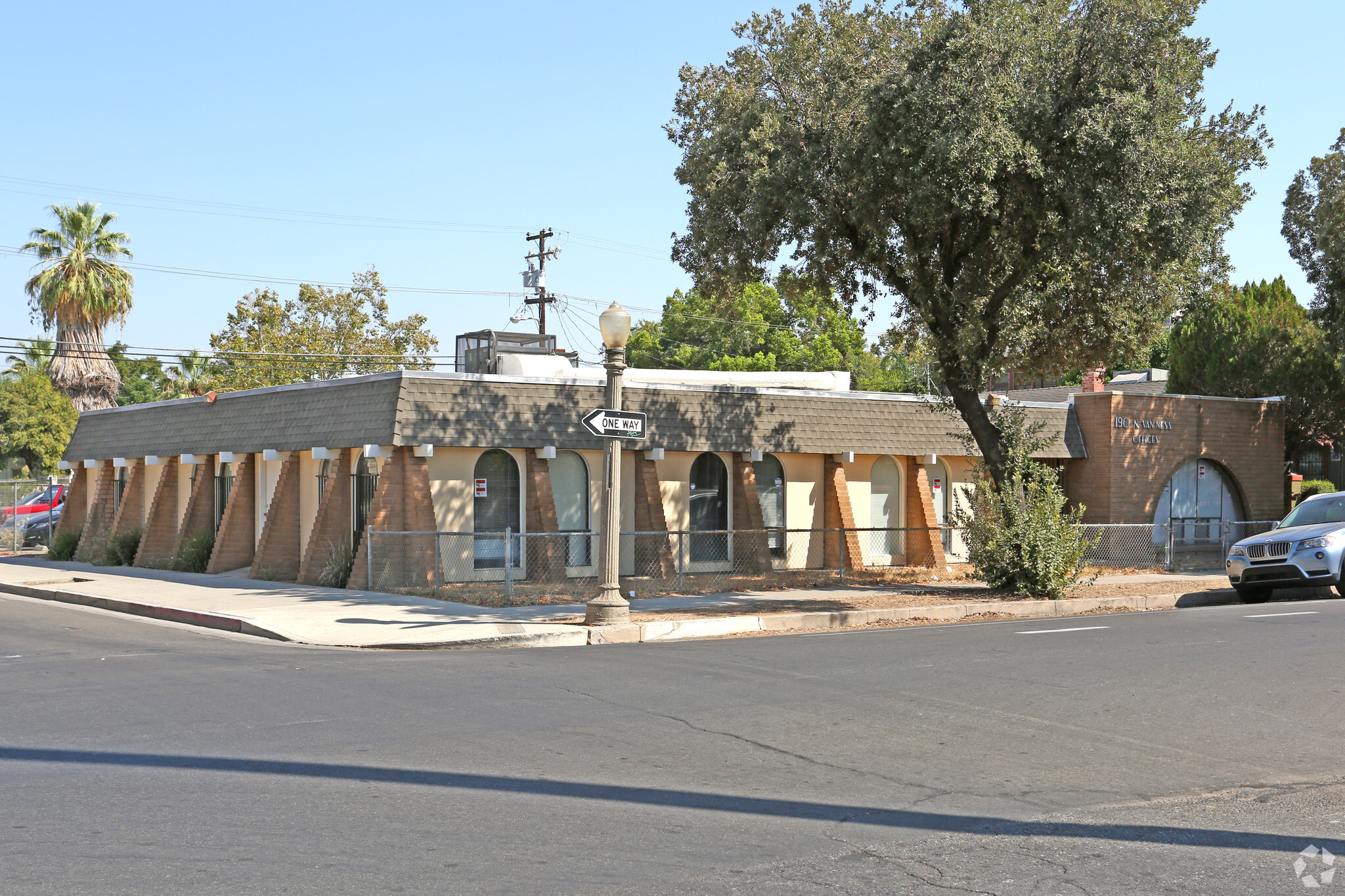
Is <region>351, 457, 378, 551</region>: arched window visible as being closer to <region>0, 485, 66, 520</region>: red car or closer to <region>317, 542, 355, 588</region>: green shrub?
<region>317, 542, 355, 588</region>: green shrub

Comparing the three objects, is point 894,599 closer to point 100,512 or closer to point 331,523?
point 331,523

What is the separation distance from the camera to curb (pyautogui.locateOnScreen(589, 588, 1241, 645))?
15.6 metres

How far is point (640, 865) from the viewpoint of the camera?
5.73 meters

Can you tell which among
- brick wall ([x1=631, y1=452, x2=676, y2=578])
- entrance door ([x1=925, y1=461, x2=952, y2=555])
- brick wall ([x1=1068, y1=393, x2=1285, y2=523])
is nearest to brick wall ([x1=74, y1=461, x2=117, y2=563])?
brick wall ([x1=631, y1=452, x2=676, y2=578])

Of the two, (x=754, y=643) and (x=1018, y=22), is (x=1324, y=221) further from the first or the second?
(x=754, y=643)

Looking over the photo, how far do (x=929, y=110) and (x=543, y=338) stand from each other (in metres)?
12.5

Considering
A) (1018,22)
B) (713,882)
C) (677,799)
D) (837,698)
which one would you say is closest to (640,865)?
(713,882)

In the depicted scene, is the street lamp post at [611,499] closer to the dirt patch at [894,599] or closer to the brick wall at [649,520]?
the dirt patch at [894,599]

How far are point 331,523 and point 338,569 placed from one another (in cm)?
126

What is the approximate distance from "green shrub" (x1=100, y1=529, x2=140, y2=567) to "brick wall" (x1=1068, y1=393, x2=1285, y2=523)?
2252cm

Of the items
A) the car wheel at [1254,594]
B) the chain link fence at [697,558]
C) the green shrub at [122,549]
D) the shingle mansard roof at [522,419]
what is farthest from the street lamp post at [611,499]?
the green shrub at [122,549]

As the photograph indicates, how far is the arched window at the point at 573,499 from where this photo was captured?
2308cm

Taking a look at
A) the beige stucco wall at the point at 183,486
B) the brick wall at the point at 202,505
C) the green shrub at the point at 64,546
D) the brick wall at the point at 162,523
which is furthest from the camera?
the green shrub at the point at 64,546

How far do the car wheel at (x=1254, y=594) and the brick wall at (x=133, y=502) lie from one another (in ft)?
79.4
